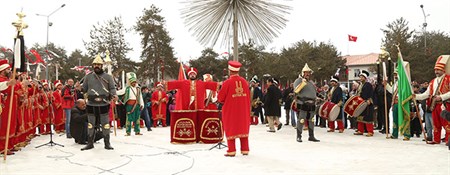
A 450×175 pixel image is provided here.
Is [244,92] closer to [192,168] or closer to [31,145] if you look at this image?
[192,168]

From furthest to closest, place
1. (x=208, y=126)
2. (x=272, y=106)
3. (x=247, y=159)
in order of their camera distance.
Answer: (x=272, y=106) < (x=208, y=126) < (x=247, y=159)

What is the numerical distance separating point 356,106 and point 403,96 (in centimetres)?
154

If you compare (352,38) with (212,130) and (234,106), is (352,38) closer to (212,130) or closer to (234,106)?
(212,130)

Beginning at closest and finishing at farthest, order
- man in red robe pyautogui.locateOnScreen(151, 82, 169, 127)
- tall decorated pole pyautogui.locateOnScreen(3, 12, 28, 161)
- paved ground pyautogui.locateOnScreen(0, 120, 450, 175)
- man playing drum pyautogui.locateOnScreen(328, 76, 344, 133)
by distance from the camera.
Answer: paved ground pyautogui.locateOnScreen(0, 120, 450, 175)
tall decorated pole pyautogui.locateOnScreen(3, 12, 28, 161)
man playing drum pyautogui.locateOnScreen(328, 76, 344, 133)
man in red robe pyautogui.locateOnScreen(151, 82, 169, 127)

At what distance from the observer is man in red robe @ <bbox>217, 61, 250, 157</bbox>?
7691mm

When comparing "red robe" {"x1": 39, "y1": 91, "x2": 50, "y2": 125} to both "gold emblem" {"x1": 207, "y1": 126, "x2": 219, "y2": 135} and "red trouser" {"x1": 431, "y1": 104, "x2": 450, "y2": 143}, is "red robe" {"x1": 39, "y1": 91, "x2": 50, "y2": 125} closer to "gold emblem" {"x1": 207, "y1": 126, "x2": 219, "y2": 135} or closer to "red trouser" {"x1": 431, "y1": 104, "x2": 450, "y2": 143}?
"gold emblem" {"x1": 207, "y1": 126, "x2": 219, "y2": 135}

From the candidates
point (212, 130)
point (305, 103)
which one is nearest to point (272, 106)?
point (305, 103)

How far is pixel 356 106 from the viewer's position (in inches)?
448

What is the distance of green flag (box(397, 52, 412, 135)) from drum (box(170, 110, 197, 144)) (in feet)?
15.9

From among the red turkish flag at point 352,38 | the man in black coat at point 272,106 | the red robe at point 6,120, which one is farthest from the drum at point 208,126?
the red turkish flag at point 352,38

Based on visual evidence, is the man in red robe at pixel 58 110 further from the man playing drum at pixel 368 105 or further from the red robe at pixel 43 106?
the man playing drum at pixel 368 105

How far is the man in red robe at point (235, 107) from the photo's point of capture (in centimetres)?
769

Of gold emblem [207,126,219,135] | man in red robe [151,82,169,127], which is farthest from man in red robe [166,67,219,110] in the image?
man in red robe [151,82,169,127]

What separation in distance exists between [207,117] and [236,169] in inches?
138
